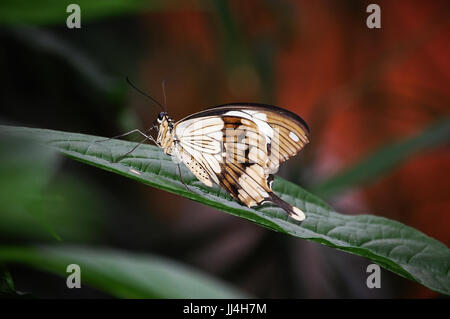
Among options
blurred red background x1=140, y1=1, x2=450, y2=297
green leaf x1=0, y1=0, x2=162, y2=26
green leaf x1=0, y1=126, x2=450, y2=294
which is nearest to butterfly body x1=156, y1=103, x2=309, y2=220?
green leaf x1=0, y1=126, x2=450, y2=294

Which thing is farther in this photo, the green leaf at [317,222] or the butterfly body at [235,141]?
the butterfly body at [235,141]

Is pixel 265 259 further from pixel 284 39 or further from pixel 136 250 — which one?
pixel 284 39

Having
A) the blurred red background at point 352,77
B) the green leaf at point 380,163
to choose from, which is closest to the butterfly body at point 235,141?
the green leaf at point 380,163

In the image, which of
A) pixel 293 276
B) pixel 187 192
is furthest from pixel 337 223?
pixel 293 276

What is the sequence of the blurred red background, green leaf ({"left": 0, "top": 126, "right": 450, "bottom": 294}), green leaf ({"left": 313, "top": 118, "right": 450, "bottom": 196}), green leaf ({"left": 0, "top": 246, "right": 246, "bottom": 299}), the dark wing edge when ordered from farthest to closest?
the blurred red background → green leaf ({"left": 313, "top": 118, "right": 450, "bottom": 196}) → the dark wing edge → green leaf ({"left": 0, "top": 246, "right": 246, "bottom": 299}) → green leaf ({"left": 0, "top": 126, "right": 450, "bottom": 294})

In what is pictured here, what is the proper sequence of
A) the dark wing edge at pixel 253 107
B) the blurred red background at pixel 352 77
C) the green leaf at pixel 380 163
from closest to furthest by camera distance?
the dark wing edge at pixel 253 107 < the green leaf at pixel 380 163 < the blurred red background at pixel 352 77

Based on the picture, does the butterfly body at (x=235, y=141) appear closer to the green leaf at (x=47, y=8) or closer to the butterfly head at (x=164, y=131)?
Result: the butterfly head at (x=164, y=131)

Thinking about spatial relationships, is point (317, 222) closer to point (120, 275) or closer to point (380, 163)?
point (120, 275)

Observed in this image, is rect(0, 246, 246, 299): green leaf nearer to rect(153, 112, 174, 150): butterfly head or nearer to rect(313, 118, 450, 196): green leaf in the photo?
rect(153, 112, 174, 150): butterfly head

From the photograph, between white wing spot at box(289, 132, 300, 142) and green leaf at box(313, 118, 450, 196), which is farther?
green leaf at box(313, 118, 450, 196)
